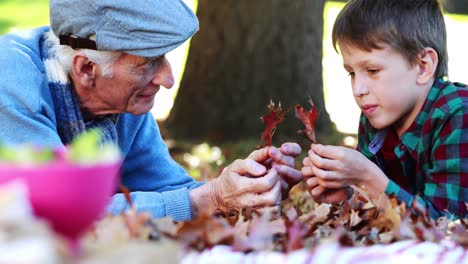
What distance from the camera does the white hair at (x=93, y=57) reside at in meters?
2.75

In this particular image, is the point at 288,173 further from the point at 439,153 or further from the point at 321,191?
the point at 439,153

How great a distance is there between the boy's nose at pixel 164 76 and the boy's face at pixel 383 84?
632 mm

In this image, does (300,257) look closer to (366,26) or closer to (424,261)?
(424,261)

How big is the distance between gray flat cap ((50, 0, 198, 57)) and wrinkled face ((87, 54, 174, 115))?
0.08 meters

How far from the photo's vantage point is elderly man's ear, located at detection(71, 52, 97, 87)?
2770mm

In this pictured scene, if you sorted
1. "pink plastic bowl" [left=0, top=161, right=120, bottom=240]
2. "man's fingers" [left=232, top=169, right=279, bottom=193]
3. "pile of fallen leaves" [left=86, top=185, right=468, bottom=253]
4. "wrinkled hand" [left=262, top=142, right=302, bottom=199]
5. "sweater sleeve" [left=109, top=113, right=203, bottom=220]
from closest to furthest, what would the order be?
1. "pink plastic bowl" [left=0, top=161, right=120, bottom=240]
2. "pile of fallen leaves" [left=86, top=185, right=468, bottom=253]
3. "man's fingers" [left=232, top=169, right=279, bottom=193]
4. "wrinkled hand" [left=262, top=142, right=302, bottom=199]
5. "sweater sleeve" [left=109, top=113, right=203, bottom=220]

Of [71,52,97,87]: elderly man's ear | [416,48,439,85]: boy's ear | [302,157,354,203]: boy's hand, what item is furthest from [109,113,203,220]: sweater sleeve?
[416,48,439,85]: boy's ear

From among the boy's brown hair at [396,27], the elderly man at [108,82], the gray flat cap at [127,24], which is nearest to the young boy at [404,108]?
the boy's brown hair at [396,27]

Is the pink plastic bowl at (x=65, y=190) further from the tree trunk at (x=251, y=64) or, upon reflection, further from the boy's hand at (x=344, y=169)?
the tree trunk at (x=251, y=64)

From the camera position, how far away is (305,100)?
5816 millimetres

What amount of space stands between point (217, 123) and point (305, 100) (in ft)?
2.46

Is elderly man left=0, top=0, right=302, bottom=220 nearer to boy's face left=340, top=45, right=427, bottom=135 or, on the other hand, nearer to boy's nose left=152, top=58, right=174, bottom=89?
boy's nose left=152, top=58, right=174, bottom=89

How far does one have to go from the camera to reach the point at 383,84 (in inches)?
108

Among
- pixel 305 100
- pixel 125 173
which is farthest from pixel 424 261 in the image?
pixel 305 100
